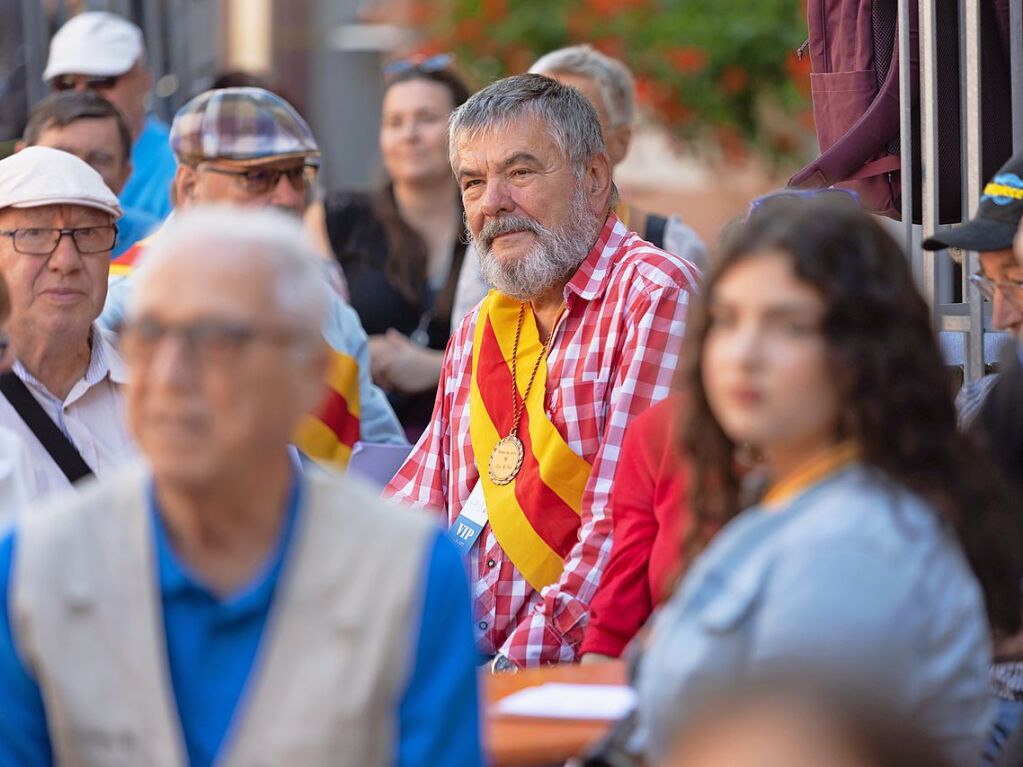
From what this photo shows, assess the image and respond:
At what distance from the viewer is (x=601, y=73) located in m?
6.03

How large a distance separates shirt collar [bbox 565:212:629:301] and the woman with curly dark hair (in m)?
1.55

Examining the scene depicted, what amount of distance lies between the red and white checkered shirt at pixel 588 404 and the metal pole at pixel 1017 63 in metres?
0.85

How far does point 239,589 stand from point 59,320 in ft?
6.88

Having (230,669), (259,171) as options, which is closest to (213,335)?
(230,669)

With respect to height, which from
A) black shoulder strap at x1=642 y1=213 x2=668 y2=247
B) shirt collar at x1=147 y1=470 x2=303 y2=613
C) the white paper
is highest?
shirt collar at x1=147 y1=470 x2=303 y2=613

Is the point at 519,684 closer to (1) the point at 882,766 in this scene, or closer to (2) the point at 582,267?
(2) the point at 582,267

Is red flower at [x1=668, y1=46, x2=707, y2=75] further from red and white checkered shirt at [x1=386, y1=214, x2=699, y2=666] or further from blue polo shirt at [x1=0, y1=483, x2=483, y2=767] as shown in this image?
blue polo shirt at [x1=0, y1=483, x2=483, y2=767]

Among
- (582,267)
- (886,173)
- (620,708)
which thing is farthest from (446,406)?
(620,708)

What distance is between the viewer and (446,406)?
14.3ft

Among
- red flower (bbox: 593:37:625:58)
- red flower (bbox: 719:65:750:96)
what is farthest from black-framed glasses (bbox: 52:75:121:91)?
red flower (bbox: 719:65:750:96)

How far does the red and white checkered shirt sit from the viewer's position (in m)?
3.78

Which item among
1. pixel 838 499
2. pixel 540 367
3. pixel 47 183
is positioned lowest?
pixel 540 367

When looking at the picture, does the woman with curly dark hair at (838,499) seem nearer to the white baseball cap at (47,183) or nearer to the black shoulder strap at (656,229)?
the white baseball cap at (47,183)

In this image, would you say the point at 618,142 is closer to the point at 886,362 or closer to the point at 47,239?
the point at 47,239
